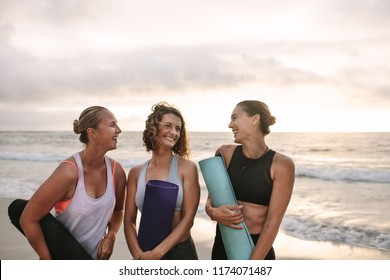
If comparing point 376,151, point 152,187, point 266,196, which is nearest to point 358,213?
point 266,196

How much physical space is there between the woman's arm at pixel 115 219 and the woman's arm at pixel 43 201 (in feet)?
1.06

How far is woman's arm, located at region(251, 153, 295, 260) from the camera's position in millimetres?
2189

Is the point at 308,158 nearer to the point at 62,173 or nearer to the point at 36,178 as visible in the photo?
the point at 36,178

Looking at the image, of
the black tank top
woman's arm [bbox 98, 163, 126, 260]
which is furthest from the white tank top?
the black tank top

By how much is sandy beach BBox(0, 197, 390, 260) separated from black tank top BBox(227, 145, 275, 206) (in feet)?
8.10

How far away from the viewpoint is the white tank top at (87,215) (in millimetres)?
2129

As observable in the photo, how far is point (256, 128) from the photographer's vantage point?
2.37 m

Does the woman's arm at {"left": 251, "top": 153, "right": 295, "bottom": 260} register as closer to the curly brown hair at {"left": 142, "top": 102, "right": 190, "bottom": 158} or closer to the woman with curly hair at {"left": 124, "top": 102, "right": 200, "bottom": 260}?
the woman with curly hair at {"left": 124, "top": 102, "right": 200, "bottom": 260}

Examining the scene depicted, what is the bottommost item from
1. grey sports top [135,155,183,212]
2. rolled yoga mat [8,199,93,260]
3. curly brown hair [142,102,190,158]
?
rolled yoga mat [8,199,93,260]

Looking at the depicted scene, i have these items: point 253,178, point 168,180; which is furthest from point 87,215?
point 253,178

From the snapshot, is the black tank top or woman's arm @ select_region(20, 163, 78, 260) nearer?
woman's arm @ select_region(20, 163, 78, 260)

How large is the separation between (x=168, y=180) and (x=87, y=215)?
1.63 ft

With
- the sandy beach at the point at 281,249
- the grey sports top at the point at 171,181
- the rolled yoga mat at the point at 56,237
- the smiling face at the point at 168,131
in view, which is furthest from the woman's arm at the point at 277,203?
the sandy beach at the point at 281,249
